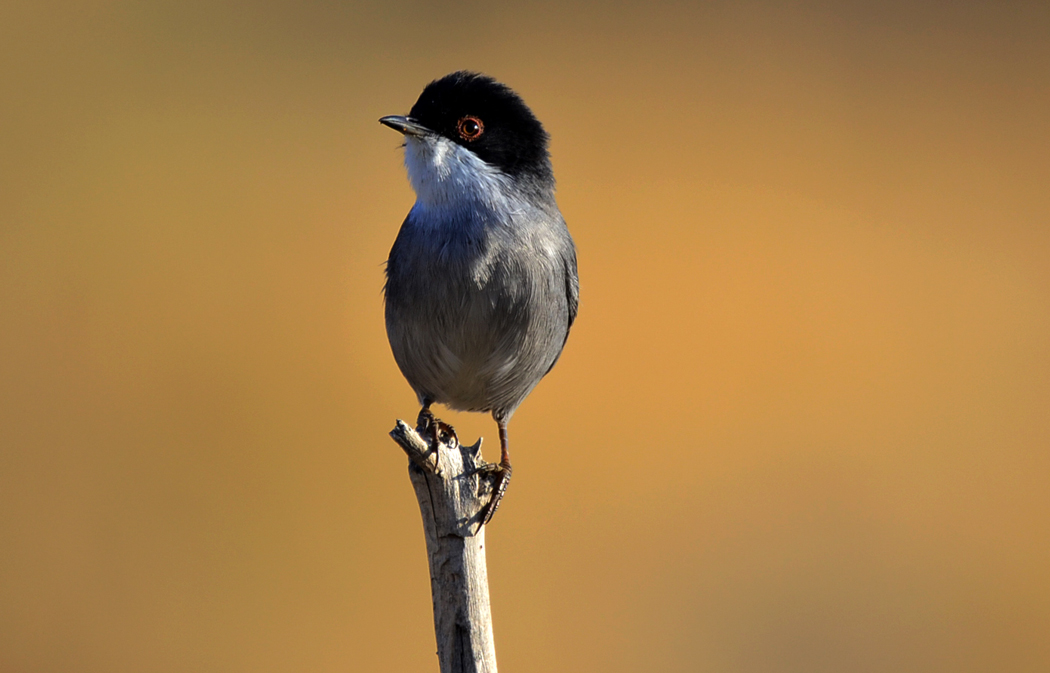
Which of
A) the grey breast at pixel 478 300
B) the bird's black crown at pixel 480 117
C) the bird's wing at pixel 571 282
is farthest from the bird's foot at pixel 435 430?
the bird's black crown at pixel 480 117

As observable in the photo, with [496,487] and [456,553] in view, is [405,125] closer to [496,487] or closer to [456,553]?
[496,487]

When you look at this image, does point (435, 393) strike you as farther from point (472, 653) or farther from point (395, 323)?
point (472, 653)

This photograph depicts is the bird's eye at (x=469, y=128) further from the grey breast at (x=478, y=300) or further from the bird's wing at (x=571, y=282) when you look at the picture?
the bird's wing at (x=571, y=282)

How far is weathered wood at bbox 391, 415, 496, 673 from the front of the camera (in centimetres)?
270

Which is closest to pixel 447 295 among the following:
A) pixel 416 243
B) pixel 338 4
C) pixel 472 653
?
pixel 416 243

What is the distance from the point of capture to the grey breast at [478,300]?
9.98ft

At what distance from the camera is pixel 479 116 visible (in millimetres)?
3256

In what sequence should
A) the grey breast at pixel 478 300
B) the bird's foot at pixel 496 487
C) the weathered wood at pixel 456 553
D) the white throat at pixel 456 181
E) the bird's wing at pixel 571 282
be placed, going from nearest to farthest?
the weathered wood at pixel 456 553
the bird's foot at pixel 496 487
the grey breast at pixel 478 300
the white throat at pixel 456 181
the bird's wing at pixel 571 282

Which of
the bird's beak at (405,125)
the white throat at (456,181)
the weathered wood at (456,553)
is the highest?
the bird's beak at (405,125)

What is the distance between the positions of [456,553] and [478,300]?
94cm

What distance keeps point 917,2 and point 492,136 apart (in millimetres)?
7695

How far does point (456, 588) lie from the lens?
8.96ft

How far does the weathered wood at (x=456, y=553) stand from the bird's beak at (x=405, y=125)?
4.11ft

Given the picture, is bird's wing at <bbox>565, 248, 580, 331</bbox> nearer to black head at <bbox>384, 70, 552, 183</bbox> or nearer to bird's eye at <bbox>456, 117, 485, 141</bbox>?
black head at <bbox>384, 70, 552, 183</bbox>
